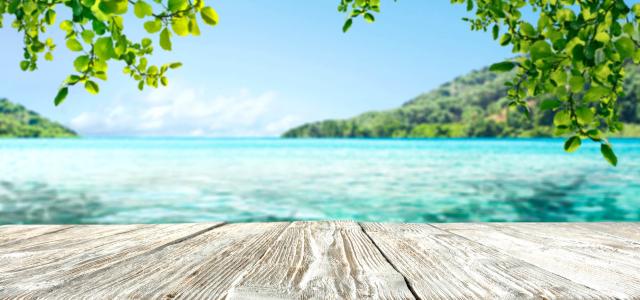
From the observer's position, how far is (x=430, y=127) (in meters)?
141

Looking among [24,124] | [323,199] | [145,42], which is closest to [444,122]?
[323,199]

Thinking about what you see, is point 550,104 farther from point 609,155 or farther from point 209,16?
point 209,16

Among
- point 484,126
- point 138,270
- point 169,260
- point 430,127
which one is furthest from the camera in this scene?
point 430,127

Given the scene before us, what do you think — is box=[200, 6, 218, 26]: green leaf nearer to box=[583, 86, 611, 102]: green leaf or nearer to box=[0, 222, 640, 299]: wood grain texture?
box=[0, 222, 640, 299]: wood grain texture

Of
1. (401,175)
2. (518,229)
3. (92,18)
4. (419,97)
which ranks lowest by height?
(401,175)

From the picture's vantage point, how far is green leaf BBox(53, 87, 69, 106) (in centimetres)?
155

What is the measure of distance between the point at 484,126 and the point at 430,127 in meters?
16.8

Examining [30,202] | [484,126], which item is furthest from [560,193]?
[484,126]

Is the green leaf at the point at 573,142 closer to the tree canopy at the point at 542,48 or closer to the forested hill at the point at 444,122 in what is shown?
the tree canopy at the point at 542,48

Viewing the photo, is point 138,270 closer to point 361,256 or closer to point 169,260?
point 169,260

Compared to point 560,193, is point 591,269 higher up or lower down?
higher up

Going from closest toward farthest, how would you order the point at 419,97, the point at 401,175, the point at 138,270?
1. the point at 138,270
2. the point at 401,175
3. the point at 419,97

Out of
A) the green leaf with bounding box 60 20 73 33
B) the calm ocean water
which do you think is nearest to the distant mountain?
the calm ocean water

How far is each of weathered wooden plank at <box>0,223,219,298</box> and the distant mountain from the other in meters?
189
